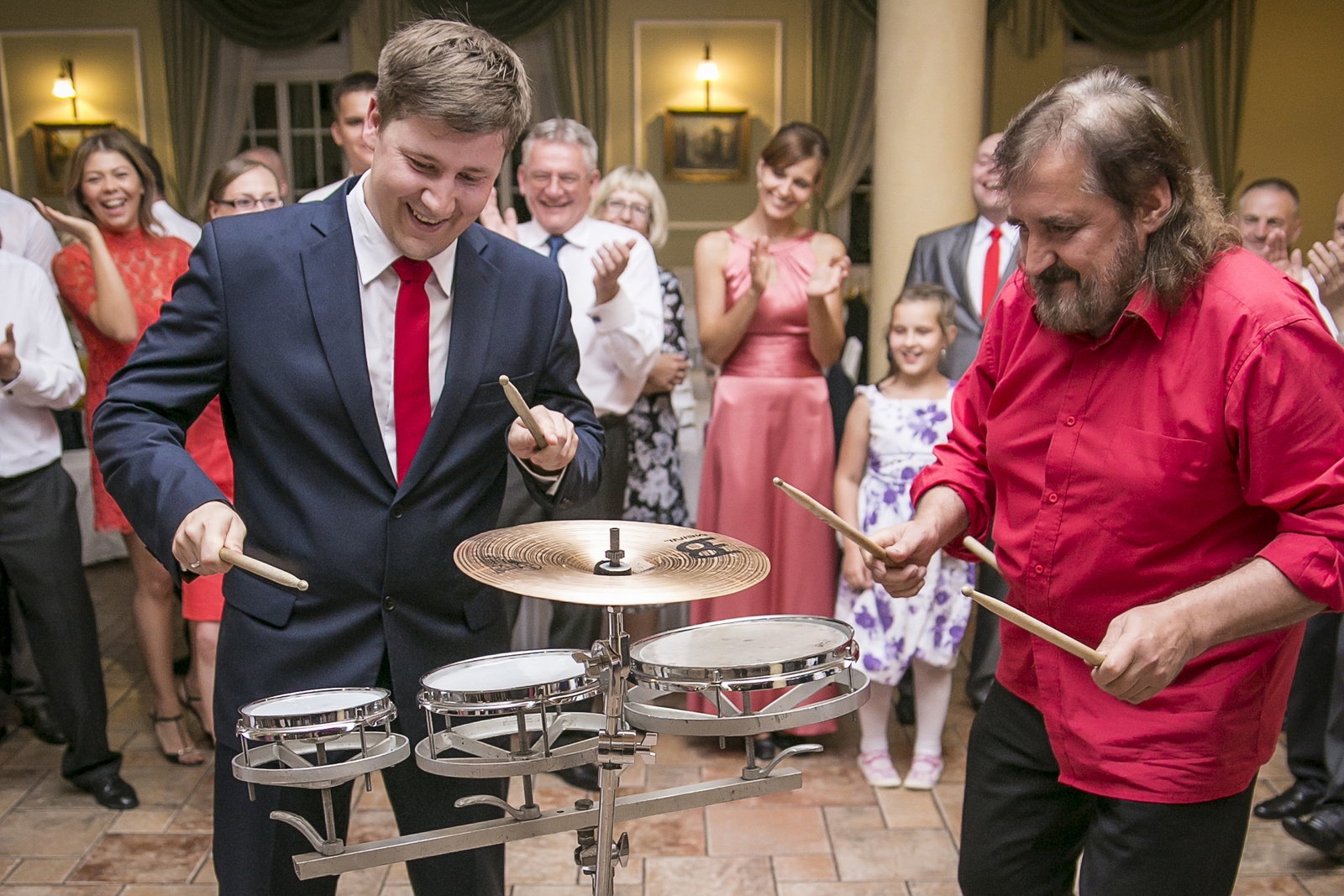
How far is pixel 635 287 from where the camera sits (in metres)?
3.74

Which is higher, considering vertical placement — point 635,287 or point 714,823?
point 635,287

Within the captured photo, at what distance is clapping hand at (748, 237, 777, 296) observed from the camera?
3.62 m

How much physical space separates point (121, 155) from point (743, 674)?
9.75 ft

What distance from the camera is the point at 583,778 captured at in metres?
3.61

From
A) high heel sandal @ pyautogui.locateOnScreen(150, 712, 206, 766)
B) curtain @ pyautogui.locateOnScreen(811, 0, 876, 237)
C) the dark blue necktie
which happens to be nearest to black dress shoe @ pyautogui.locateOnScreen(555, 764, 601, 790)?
high heel sandal @ pyautogui.locateOnScreen(150, 712, 206, 766)

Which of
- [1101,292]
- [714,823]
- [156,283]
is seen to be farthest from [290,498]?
[156,283]

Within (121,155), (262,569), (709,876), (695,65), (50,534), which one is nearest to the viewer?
(262,569)

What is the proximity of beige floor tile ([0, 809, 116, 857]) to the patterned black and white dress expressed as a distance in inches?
70.0

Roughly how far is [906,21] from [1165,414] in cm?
387

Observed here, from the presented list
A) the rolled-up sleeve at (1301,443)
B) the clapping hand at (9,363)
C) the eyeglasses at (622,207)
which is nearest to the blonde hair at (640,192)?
the eyeglasses at (622,207)

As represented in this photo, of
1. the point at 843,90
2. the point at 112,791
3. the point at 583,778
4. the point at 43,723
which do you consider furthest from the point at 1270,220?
the point at 843,90

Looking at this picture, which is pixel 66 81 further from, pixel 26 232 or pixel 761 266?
pixel 761 266

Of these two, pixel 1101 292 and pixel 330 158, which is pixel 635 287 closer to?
pixel 1101 292

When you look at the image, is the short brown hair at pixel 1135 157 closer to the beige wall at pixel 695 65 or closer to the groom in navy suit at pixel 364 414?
the groom in navy suit at pixel 364 414
